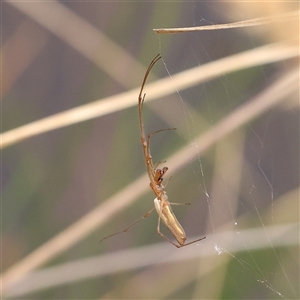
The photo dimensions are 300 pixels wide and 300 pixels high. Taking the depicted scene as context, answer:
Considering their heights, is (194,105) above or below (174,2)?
below

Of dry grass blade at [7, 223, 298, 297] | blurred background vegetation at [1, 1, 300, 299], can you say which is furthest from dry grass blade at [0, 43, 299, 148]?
dry grass blade at [7, 223, 298, 297]

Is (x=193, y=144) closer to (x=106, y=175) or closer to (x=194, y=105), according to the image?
(x=194, y=105)

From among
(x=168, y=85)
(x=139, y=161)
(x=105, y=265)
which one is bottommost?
(x=105, y=265)

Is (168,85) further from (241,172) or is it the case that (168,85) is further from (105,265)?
(105,265)

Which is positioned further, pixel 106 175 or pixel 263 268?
pixel 106 175

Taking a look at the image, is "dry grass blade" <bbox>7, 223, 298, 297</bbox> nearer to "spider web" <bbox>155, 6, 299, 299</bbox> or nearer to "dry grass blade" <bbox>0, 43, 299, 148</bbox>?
"spider web" <bbox>155, 6, 299, 299</bbox>

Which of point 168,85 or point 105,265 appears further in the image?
point 105,265

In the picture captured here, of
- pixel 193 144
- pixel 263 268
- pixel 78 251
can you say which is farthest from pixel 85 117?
pixel 263 268

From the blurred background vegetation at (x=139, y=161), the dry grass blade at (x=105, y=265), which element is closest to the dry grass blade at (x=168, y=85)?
the blurred background vegetation at (x=139, y=161)

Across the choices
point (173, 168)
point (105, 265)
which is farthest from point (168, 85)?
point (105, 265)
